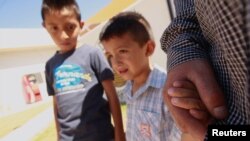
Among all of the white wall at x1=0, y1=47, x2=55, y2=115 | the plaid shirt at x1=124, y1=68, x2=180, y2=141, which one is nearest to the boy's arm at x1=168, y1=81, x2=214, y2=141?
the plaid shirt at x1=124, y1=68, x2=180, y2=141

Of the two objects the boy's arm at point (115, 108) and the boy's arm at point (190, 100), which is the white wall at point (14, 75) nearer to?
the boy's arm at point (115, 108)

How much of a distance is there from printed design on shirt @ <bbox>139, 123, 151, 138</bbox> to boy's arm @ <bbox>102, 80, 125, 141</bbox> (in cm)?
37

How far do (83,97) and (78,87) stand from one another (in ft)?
0.30

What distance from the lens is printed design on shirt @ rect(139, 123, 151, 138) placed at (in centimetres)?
194

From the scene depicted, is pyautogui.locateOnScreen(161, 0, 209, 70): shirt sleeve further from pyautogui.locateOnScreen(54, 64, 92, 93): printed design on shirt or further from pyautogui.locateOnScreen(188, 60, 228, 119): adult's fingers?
pyautogui.locateOnScreen(54, 64, 92, 93): printed design on shirt

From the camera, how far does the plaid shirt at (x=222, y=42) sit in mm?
499

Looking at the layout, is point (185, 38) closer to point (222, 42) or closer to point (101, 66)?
point (222, 42)

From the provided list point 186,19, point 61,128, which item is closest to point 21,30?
point 61,128

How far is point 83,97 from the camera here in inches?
93.3

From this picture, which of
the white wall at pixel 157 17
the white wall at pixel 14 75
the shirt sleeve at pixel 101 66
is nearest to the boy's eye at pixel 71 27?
the shirt sleeve at pixel 101 66

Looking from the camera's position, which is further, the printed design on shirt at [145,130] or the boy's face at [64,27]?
the boy's face at [64,27]

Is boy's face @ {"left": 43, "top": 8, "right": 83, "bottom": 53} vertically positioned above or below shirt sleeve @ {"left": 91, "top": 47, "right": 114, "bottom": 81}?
above

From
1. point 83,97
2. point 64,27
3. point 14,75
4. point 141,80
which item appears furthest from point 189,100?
point 14,75

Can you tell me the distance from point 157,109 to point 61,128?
92 cm
